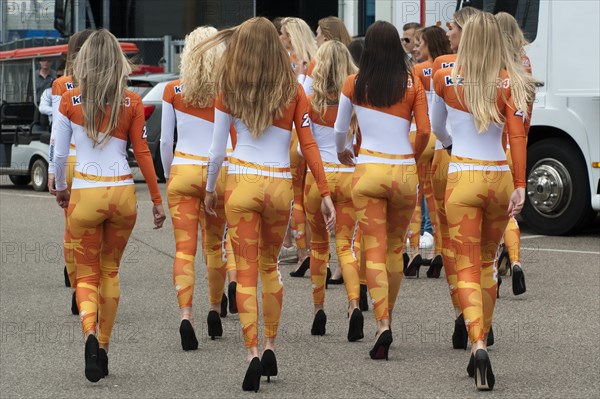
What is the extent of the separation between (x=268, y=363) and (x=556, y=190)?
708cm

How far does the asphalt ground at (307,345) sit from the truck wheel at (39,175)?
24.7 ft

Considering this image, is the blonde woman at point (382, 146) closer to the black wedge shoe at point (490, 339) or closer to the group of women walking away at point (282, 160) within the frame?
the group of women walking away at point (282, 160)

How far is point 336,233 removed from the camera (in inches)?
331

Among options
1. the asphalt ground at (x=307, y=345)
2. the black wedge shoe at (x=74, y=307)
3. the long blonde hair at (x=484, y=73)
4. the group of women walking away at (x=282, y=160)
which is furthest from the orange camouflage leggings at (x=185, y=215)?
the long blonde hair at (x=484, y=73)

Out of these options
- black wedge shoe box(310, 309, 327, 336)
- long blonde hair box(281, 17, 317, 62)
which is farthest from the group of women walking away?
long blonde hair box(281, 17, 317, 62)

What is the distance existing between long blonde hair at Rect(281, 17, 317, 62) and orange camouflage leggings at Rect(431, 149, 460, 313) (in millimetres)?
1735

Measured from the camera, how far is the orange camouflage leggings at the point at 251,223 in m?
6.68

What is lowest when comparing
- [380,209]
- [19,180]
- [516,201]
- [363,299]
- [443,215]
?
[19,180]

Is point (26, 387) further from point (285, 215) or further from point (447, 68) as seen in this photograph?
point (447, 68)

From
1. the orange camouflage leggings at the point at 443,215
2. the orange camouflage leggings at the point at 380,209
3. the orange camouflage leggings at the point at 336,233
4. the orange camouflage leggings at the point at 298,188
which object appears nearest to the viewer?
the orange camouflage leggings at the point at 380,209

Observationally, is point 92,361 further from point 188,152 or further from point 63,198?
point 188,152

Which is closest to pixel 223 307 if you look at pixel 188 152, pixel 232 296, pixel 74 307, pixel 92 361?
pixel 232 296

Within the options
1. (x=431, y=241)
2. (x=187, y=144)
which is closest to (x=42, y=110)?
(x=431, y=241)

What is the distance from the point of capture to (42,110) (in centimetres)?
1736
